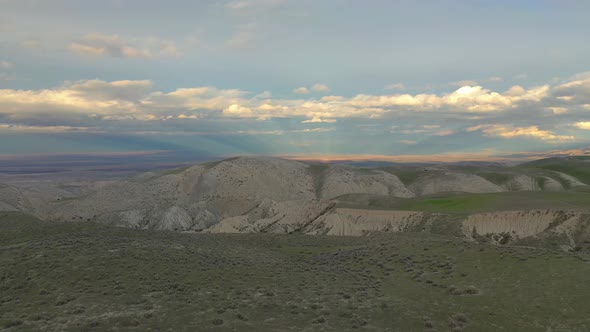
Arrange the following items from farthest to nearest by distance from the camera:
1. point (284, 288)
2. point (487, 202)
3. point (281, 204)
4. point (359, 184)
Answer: point (359, 184), point (281, 204), point (487, 202), point (284, 288)

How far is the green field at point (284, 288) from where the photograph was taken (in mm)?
18969

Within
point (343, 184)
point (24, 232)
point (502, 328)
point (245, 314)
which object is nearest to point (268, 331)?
point (245, 314)

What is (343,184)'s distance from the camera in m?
140

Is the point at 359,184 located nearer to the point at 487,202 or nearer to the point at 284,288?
the point at 487,202

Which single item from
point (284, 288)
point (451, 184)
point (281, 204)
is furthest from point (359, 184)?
point (284, 288)

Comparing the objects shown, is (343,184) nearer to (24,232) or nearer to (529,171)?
(529,171)

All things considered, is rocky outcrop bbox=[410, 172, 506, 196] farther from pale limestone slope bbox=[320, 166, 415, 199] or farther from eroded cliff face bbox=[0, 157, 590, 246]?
pale limestone slope bbox=[320, 166, 415, 199]

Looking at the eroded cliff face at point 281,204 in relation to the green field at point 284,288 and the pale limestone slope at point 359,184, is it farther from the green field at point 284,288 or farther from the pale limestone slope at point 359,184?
the green field at point 284,288

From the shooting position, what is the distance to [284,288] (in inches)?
1018

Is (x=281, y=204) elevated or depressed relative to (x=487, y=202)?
depressed

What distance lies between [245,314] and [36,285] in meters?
15.0

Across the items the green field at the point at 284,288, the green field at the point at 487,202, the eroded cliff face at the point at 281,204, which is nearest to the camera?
the green field at the point at 284,288

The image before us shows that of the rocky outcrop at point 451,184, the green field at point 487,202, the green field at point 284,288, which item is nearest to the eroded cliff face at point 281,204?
the rocky outcrop at point 451,184

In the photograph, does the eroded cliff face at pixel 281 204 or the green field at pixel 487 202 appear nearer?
the eroded cliff face at pixel 281 204
